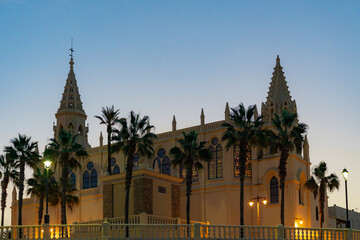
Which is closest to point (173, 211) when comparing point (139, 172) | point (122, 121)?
point (139, 172)

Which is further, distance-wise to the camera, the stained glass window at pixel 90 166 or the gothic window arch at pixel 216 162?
the stained glass window at pixel 90 166

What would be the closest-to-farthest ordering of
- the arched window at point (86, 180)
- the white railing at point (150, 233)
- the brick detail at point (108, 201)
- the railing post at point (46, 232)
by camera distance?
the railing post at point (46, 232), the white railing at point (150, 233), the brick detail at point (108, 201), the arched window at point (86, 180)

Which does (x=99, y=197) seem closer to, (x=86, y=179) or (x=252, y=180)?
(x=86, y=179)

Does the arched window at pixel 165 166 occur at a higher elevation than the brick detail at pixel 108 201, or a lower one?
higher

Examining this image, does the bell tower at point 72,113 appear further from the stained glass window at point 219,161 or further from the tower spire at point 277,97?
the tower spire at point 277,97

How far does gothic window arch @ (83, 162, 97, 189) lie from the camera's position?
2715 inches

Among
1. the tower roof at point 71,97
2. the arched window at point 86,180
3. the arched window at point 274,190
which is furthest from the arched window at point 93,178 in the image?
the arched window at point 274,190

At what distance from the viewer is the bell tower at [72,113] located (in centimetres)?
7706

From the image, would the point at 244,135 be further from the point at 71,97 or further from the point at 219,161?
the point at 71,97

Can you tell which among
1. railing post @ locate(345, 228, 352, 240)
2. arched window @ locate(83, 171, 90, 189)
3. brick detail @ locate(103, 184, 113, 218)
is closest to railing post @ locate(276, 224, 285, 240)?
railing post @ locate(345, 228, 352, 240)

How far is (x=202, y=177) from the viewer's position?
194 ft

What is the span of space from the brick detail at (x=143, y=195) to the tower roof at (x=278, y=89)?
19.4 meters

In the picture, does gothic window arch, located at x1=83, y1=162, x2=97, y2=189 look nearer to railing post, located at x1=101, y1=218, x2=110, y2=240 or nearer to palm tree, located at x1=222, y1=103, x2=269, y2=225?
palm tree, located at x1=222, y1=103, x2=269, y2=225

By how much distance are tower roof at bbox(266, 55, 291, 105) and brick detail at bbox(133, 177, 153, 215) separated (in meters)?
19.4
